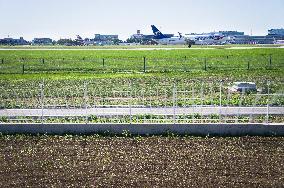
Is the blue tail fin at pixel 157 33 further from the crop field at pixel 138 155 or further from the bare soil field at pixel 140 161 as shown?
the bare soil field at pixel 140 161

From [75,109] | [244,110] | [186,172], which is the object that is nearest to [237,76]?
[244,110]

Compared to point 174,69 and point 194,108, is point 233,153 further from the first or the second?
point 174,69

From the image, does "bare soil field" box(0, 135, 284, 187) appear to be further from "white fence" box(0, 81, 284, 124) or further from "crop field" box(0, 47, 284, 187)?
"white fence" box(0, 81, 284, 124)

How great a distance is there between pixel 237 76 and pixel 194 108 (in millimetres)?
14798

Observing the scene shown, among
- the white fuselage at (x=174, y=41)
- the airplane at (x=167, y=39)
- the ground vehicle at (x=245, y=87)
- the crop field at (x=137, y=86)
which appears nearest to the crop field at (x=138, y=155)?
the crop field at (x=137, y=86)

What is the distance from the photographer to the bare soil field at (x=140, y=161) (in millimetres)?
9240

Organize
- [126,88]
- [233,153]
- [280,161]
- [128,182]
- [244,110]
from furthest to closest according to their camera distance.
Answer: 1. [126,88]
2. [244,110]
3. [233,153]
4. [280,161]
5. [128,182]

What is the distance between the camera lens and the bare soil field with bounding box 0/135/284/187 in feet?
30.3

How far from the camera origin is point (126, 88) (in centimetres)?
2372

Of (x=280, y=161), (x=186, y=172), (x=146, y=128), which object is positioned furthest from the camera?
(x=146, y=128)

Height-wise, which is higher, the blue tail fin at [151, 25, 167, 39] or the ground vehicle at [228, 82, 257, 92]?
the blue tail fin at [151, 25, 167, 39]

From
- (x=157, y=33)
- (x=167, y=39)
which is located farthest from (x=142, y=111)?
(x=157, y=33)

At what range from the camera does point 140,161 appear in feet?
35.5

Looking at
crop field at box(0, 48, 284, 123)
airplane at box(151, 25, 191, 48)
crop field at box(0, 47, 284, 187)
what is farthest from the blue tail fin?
crop field at box(0, 47, 284, 187)
